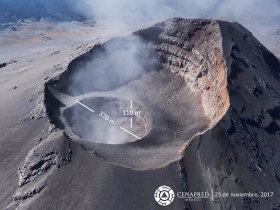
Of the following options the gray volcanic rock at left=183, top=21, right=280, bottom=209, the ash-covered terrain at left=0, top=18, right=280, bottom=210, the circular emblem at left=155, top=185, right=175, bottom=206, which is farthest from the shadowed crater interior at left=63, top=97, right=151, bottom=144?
the circular emblem at left=155, top=185, right=175, bottom=206

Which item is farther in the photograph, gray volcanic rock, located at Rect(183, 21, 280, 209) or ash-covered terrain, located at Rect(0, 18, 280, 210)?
gray volcanic rock, located at Rect(183, 21, 280, 209)

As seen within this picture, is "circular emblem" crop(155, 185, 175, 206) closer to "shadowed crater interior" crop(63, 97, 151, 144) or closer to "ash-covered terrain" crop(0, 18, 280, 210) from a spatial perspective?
"ash-covered terrain" crop(0, 18, 280, 210)

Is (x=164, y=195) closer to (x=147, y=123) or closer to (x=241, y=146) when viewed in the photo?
(x=241, y=146)

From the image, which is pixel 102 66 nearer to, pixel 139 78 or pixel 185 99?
pixel 139 78

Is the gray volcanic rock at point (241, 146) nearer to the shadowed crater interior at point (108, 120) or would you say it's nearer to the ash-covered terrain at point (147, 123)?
the ash-covered terrain at point (147, 123)

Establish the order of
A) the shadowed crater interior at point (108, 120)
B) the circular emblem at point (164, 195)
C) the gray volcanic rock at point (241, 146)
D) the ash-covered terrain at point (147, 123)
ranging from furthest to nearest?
the shadowed crater interior at point (108, 120) < the gray volcanic rock at point (241, 146) < the ash-covered terrain at point (147, 123) < the circular emblem at point (164, 195)

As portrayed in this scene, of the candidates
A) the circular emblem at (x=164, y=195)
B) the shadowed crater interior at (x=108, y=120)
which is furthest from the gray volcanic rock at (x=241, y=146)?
the shadowed crater interior at (x=108, y=120)
